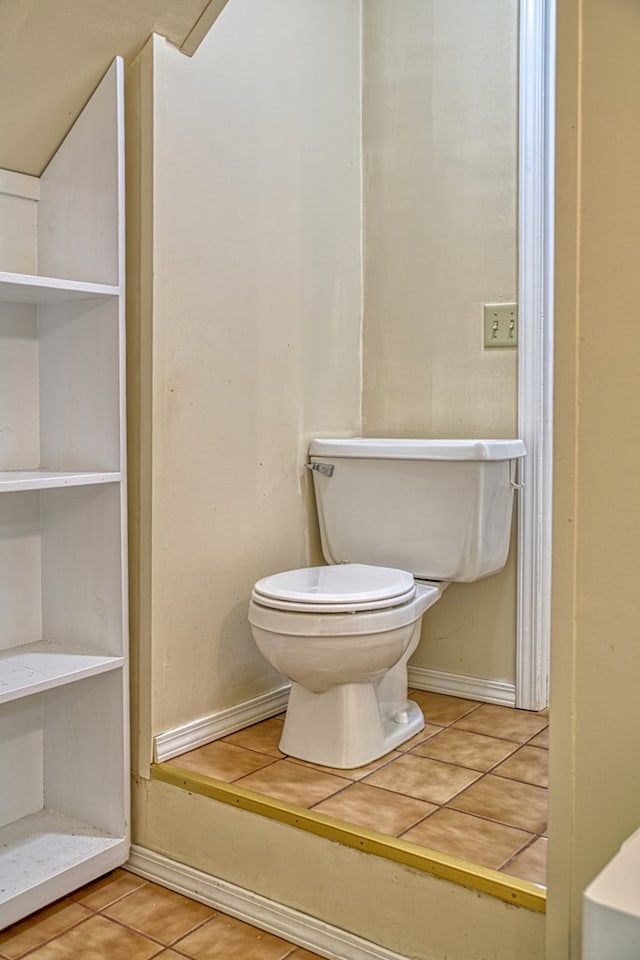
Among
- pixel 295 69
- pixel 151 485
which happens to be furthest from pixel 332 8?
pixel 151 485

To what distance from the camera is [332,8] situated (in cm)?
242

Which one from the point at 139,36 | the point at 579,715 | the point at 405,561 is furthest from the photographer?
the point at 405,561

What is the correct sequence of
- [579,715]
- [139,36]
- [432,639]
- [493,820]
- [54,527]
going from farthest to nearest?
[432,639] → [54,527] → [139,36] → [493,820] → [579,715]

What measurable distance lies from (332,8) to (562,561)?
5.92ft

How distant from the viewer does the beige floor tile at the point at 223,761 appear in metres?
1.88

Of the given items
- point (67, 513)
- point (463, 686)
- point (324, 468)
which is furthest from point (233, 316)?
point (463, 686)

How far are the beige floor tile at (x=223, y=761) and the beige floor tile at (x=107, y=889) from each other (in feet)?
0.82

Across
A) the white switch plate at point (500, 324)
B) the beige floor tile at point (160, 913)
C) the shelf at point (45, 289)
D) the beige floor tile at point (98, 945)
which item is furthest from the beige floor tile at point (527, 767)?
the shelf at point (45, 289)

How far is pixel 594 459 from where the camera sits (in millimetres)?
1289

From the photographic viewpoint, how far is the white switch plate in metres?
2.32

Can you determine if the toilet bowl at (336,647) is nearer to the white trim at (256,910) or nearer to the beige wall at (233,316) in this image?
the beige wall at (233,316)

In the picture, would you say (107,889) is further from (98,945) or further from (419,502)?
(419,502)

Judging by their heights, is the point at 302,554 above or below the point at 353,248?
below

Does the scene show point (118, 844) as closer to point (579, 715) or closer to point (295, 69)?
point (579, 715)
